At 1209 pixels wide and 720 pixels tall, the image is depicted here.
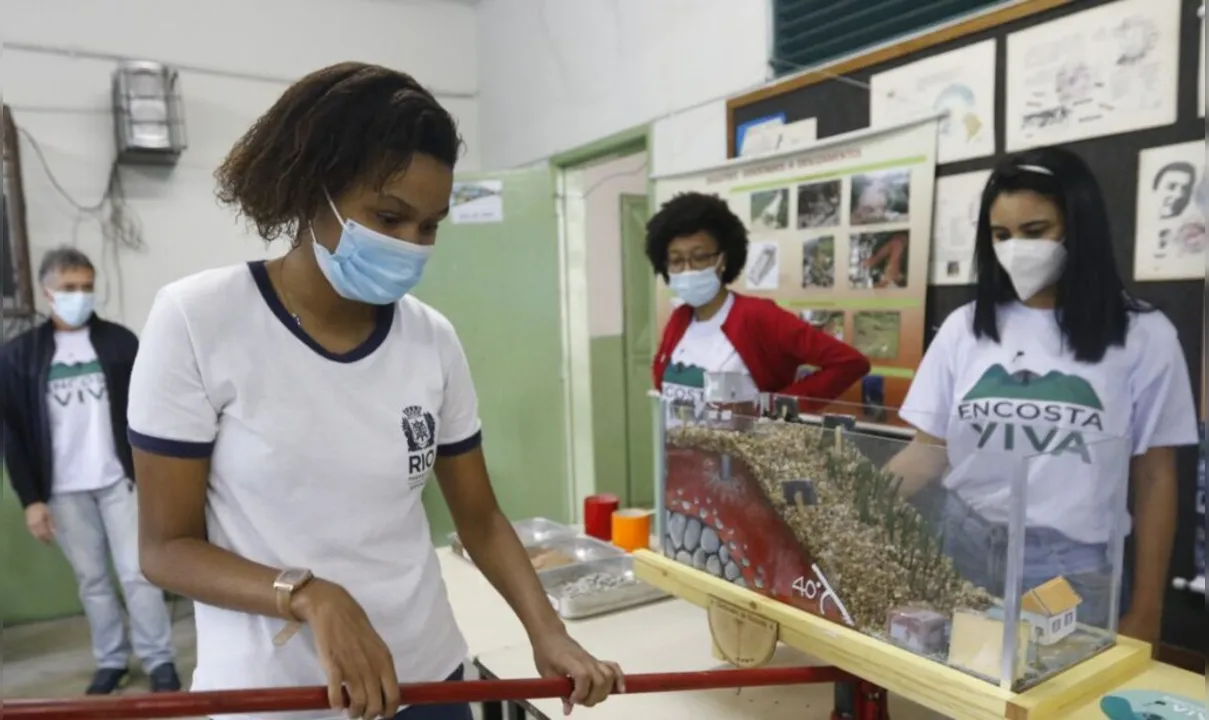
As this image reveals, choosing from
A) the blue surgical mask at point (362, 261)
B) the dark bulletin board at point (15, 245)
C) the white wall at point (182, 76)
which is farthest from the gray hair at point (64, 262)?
the blue surgical mask at point (362, 261)

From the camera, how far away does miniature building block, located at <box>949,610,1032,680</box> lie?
1073 millimetres

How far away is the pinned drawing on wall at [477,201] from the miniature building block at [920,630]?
10.2 feet

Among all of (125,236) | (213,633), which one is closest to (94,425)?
(125,236)

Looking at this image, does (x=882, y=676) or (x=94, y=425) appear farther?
(x=94, y=425)

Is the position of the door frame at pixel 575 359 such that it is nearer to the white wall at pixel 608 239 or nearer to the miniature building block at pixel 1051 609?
the white wall at pixel 608 239

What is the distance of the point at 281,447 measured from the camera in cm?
98

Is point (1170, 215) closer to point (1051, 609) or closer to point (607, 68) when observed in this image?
point (1051, 609)

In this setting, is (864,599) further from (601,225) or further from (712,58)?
Answer: (601,225)

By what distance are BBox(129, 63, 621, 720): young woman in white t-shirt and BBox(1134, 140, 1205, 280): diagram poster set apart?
53.3 inches

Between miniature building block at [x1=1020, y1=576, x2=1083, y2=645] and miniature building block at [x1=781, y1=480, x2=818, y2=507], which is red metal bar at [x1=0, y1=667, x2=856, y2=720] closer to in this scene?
miniature building block at [x1=781, y1=480, x2=818, y2=507]

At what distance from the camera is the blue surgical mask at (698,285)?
2439mm

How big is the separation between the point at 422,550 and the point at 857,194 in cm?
164

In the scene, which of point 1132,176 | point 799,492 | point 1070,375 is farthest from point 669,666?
point 1132,176

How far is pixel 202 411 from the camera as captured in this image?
952mm
